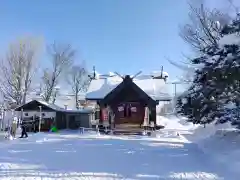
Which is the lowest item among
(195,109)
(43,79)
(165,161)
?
(165,161)

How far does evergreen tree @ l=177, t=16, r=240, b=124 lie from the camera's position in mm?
13026

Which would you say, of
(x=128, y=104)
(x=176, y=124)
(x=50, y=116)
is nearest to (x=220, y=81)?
(x=128, y=104)

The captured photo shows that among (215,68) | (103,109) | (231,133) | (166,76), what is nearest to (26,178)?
(215,68)

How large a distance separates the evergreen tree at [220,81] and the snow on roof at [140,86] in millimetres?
13359

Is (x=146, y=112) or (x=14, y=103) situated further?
(x=14, y=103)

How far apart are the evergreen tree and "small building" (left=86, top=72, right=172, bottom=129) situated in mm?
11912

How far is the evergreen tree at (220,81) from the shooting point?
1303 centimetres

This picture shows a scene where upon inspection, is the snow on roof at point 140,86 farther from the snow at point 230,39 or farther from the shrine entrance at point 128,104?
the snow at point 230,39

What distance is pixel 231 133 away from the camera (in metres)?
16.7

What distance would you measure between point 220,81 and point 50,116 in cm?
2970

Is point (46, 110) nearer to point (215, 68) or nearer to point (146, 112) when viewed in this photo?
point (146, 112)

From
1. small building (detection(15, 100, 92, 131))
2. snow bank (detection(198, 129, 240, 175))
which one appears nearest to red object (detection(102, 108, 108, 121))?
small building (detection(15, 100, 92, 131))

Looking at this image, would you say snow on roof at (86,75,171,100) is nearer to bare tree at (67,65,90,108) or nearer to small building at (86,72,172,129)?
small building at (86,72,172,129)

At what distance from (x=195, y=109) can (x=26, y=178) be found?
39.0ft
